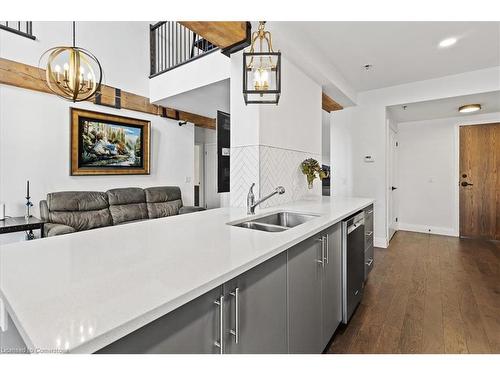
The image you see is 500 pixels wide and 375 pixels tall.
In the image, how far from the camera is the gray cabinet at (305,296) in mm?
1308

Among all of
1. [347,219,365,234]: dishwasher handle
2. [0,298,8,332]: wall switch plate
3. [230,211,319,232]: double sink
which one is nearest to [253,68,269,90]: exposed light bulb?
[230,211,319,232]: double sink

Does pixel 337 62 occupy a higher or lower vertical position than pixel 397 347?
higher

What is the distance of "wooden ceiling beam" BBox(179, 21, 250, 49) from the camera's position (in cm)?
185

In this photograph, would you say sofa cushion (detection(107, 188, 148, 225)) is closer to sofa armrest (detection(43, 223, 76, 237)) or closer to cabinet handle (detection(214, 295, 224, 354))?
sofa armrest (detection(43, 223, 76, 237))

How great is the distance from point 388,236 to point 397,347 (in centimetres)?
296

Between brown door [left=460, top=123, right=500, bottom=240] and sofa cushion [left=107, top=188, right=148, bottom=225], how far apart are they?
227 inches

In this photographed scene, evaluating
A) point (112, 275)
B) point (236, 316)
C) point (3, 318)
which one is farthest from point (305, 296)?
point (3, 318)

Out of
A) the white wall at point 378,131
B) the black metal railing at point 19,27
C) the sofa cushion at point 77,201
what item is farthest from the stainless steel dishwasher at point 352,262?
the black metal railing at point 19,27

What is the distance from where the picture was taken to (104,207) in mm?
4242

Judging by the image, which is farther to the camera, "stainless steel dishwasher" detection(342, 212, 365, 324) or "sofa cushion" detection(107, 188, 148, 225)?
"sofa cushion" detection(107, 188, 148, 225)
